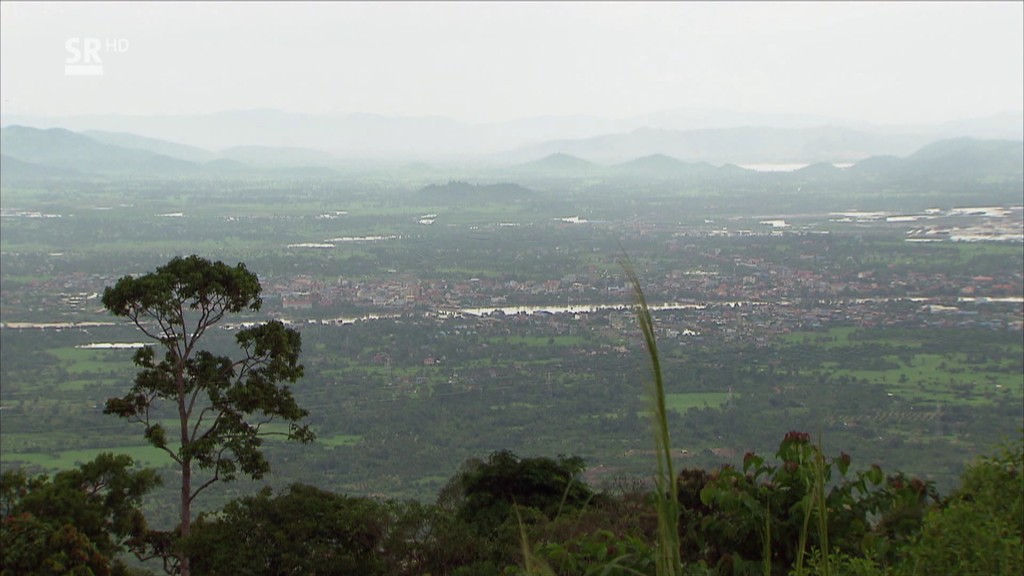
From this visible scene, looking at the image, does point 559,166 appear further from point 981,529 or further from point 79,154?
point 981,529

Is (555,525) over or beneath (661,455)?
beneath

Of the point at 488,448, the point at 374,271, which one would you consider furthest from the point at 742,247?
the point at 488,448

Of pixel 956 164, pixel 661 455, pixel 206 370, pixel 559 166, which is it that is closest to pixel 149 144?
pixel 559 166

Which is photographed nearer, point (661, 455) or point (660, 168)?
point (661, 455)

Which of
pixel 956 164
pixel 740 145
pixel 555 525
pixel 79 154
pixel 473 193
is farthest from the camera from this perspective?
pixel 740 145

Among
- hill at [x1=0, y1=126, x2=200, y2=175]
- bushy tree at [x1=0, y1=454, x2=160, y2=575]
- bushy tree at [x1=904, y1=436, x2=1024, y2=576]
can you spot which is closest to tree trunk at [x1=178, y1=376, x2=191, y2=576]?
bushy tree at [x1=0, y1=454, x2=160, y2=575]

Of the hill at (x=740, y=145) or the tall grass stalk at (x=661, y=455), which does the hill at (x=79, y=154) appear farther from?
the tall grass stalk at (x=661, y=455)
